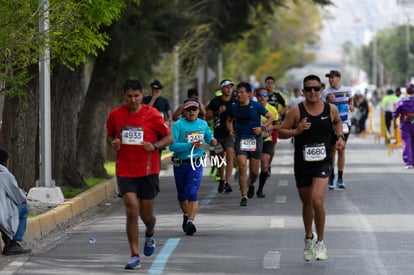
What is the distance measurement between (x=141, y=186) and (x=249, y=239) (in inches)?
108

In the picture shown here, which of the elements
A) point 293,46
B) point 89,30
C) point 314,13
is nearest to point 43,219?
point 89,30

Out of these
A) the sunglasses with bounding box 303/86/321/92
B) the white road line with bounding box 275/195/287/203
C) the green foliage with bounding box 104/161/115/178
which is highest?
the sunglasses with bounding box 303/86/321/92

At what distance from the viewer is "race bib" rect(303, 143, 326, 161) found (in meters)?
13.4

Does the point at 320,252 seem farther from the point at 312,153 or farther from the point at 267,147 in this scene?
the point at 267,147

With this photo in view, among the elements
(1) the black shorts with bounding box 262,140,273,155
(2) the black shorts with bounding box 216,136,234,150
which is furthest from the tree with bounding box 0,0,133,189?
(1) the black shorts with bounding box 262,140,273,155

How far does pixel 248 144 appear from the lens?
2016 cm

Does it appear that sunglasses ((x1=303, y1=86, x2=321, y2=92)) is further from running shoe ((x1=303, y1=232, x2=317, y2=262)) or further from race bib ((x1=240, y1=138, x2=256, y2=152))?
race bib ((x1=240, y1=138, x2=256, y2=152))

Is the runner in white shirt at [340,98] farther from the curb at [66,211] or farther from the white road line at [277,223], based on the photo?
the white road line at [277,223]

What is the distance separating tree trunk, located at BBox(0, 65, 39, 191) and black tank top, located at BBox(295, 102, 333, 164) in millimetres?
8195

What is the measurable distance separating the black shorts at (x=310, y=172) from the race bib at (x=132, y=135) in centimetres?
173

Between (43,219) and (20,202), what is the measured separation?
2438 mm

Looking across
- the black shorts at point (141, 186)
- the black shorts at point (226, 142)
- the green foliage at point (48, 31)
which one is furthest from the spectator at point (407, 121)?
the black shorts at point (141, 186)

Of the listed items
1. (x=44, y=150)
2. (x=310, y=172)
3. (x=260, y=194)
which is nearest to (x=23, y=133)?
(x=44, y=150)

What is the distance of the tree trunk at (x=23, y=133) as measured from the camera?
68.5ft
